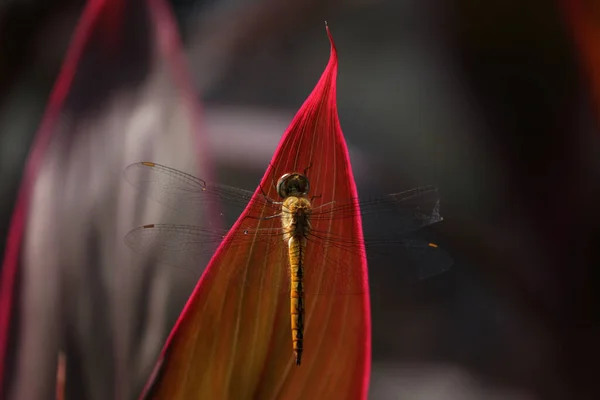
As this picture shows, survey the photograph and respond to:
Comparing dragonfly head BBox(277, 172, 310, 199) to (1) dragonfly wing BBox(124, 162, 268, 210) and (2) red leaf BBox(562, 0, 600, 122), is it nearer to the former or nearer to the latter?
(1) dragonfly wing BBox(124, 162, 268, 210)

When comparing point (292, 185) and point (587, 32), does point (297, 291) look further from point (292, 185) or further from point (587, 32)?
point (587, 32)

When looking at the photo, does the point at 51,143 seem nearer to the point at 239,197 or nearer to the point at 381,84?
the point at 239,197

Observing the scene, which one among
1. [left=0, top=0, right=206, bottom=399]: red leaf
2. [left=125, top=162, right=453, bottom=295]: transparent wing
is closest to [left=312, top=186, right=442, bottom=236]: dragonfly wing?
[left=125, top=162, right=453, bottom=295]: transparent wing

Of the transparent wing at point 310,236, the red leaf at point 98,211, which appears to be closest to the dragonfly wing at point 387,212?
the transparent wing at point 310,236

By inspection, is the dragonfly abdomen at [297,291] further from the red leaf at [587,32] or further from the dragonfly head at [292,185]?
the red leaf at [587,32]

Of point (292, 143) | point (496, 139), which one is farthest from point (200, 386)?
point (496, 139)
